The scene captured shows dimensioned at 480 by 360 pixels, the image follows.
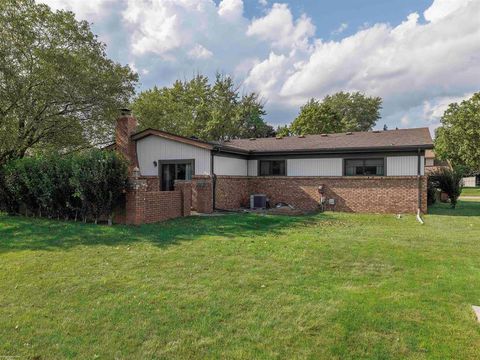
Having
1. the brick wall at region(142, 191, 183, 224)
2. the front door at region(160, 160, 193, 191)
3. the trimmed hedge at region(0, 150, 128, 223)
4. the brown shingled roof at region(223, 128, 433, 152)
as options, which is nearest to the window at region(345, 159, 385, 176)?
the brown shingled roof at region(223, 128, 433, 152)

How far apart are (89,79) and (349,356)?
15184 millimetres

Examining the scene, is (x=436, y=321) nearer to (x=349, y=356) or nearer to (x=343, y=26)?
(x=349, y=356)

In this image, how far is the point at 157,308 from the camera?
4379mm

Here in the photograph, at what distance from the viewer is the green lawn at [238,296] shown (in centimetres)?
348

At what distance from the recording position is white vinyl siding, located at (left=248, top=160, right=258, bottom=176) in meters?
17.6

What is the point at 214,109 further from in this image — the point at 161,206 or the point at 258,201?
the point at 161,206

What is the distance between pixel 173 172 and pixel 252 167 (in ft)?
13.3

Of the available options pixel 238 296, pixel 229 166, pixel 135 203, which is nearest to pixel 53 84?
pixel 135 203

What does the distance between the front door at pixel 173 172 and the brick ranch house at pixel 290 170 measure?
0.15 ft

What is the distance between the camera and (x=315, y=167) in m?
16.1

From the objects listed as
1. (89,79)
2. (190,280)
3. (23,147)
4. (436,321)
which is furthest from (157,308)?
(23,147)

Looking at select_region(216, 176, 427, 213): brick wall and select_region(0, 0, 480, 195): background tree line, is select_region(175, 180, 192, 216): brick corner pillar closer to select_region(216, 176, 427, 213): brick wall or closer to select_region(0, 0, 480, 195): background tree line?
select_region(216, 176, 427, 213): brick wall

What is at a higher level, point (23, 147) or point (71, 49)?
point (71, 49)

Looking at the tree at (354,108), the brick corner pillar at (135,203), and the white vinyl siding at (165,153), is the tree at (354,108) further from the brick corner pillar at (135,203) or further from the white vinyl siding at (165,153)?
the brick corner pillar at (135,203)
